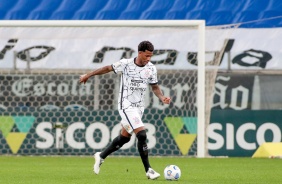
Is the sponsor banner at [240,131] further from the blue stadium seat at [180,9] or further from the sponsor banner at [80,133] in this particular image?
the blue stadium seat at [180,9]

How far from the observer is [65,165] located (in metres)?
12.5

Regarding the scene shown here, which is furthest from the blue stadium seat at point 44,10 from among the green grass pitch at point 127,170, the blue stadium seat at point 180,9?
the green grass pitch at point 127,170

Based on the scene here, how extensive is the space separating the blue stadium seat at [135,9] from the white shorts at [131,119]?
11.0 m

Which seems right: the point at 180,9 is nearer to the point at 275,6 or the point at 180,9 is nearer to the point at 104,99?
the point at 275,6

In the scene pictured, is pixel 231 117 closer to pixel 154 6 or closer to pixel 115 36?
pixel 115 36

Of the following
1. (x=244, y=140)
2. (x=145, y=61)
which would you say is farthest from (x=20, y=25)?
(x=145, y=61)

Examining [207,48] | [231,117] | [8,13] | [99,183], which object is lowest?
[99,183]

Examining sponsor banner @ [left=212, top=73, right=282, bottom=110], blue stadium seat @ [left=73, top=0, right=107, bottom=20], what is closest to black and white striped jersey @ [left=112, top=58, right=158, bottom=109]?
sponsor banner @ [left=212, top=73, right=282, bottom=110]

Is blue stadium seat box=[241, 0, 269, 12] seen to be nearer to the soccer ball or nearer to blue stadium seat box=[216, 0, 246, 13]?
blue stadium seat box=[216, 0, 246, 13]

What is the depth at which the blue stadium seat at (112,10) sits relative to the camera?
21.0 metres

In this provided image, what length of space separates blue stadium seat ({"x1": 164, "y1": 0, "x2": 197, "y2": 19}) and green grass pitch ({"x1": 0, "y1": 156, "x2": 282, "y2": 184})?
661 cm

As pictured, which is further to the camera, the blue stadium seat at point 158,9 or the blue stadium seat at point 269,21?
the blue stadium seat at point 158,9

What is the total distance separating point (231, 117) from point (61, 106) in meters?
3.17

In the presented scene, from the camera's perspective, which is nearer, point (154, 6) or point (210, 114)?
point (210, 114)
